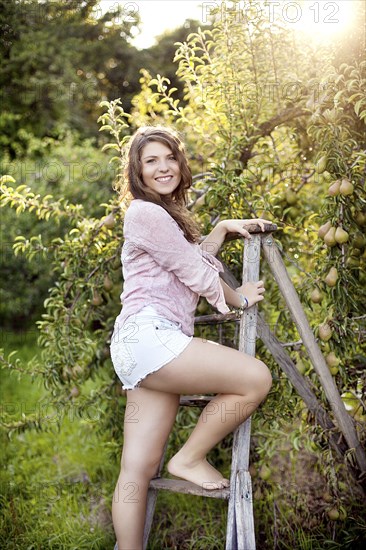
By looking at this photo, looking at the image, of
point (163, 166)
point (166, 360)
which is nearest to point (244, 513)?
point (166, 360)

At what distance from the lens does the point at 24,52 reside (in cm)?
748

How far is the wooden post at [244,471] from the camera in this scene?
6.98ft

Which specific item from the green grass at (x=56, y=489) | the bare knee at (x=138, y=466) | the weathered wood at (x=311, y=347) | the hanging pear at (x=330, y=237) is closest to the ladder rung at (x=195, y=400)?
the bare knee at (x=138, y=466)

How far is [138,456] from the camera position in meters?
2.25

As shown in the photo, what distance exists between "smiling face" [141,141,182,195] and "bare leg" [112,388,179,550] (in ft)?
2.36

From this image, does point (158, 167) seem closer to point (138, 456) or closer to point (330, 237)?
point (330, 237)

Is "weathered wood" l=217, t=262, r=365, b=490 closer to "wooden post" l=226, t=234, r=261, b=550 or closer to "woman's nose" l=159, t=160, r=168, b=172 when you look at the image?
"wooden post" l=226, t=234, r=261, b=550

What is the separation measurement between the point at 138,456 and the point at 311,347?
76 centimetres

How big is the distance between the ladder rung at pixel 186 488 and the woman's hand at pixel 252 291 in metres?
0.63

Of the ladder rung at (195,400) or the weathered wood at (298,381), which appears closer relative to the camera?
the ladder rung at (195,400)

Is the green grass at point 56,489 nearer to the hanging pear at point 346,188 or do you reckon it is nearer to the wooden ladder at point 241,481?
the wooden ladder at point 241,481

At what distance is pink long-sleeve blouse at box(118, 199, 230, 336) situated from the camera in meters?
2.22

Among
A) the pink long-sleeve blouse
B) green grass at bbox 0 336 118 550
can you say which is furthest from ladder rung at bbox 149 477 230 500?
green grass at bbox 0 336 118 550

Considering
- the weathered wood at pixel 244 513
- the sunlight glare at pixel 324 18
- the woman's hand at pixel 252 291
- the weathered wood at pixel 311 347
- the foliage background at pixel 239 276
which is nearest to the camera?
the weathered wood at pixel 244 513
